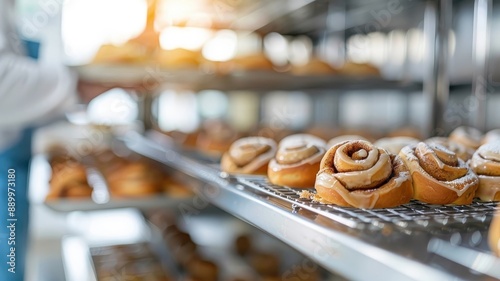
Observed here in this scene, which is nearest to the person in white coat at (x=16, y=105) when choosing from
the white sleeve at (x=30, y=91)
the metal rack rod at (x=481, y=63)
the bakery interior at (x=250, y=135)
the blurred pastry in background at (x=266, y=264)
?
the white sleeve at (x=30, y=91)

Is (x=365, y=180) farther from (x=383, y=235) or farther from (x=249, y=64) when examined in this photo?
(x=249, y=64)

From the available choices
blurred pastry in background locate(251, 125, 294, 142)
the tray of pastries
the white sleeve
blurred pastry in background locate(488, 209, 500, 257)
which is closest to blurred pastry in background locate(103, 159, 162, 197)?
the tray of pastries

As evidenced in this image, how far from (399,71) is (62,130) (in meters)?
2.43

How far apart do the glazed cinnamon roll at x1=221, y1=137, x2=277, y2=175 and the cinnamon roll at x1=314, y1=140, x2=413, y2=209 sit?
358 mm

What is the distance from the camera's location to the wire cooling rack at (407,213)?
0.71 metres

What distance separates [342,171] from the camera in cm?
83

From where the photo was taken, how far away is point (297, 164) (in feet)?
3.37

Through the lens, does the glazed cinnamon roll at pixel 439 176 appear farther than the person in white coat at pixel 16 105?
No

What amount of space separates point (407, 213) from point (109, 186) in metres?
1.89

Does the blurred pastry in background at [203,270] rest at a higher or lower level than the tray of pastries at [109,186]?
lower

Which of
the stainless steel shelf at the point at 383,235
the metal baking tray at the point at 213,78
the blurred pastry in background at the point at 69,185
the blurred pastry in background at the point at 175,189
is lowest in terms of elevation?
the blurred pastry in background at the point at 175,189

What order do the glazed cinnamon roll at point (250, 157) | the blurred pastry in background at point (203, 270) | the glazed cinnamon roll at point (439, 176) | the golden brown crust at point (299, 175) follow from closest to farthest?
the glazed cinnamon roll at point (439, 176) → the golden brown crust at point (299, 175) → the glazed cinnamon roll at point (250, 157) → the blurred pastry in background at point (203, 270)

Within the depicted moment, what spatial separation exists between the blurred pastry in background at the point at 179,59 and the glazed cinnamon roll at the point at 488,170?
4.81ft

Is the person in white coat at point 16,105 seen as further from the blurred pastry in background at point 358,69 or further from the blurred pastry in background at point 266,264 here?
the blurred pastry in background at point 358,69
